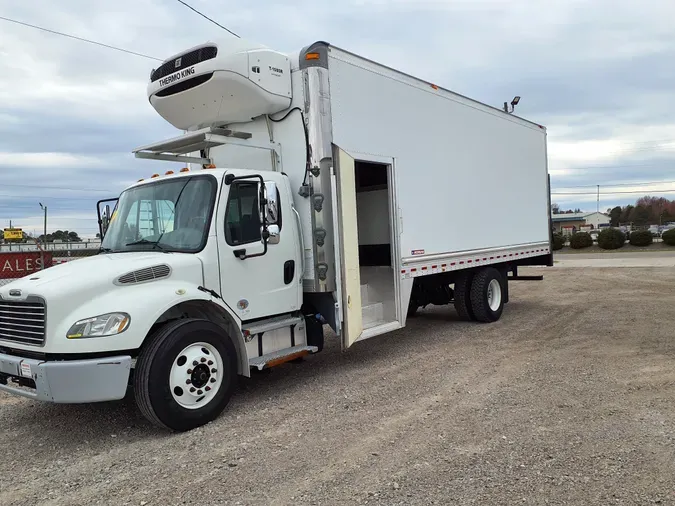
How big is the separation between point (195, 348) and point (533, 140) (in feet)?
29.5

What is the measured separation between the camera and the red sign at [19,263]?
37.7ft

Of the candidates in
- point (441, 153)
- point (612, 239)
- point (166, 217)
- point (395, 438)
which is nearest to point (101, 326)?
point (166, 217)

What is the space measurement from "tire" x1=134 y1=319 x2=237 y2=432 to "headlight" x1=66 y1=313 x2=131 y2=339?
0.34 meters

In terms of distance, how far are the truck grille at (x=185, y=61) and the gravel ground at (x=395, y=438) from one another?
3.77 metres

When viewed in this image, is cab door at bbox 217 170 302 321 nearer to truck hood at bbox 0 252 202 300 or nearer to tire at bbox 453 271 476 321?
truck hood at bbox 0 252 202 300

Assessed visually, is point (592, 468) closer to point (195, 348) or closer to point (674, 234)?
point (195, 348)

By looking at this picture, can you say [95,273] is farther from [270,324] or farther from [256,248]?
[270,324]

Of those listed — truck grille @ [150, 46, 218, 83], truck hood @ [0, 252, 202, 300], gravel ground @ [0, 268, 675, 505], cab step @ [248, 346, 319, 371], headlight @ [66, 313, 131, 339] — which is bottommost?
gravel ground @ [0, 268, 675, 505]

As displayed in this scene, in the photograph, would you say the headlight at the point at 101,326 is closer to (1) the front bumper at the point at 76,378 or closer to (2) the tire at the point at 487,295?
(1) the front bumper at the point at 76,378

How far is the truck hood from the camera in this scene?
452 centimetres

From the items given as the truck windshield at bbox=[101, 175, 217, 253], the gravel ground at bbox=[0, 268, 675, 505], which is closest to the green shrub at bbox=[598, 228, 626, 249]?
the gravel ground at bbox=[0, 268, 675, 505]

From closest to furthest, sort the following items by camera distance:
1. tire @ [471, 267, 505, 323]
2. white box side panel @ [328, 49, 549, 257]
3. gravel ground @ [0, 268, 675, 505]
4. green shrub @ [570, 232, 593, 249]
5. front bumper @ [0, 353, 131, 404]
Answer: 1. gravel ground @ [0, 268, 675, 505]
2. front bumper @ [0, 353, 131, 404]
3. white box side panel @ [328, 49, 549, 257]
4. tire @ [471, 267, 505, 323]
5. green shrub @ [570, 232, 593, 249]

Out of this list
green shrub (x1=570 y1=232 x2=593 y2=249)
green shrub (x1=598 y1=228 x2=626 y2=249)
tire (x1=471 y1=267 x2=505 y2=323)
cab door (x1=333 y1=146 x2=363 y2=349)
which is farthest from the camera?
green shrub (x1=570 y1=232 x2=593 y2=249)

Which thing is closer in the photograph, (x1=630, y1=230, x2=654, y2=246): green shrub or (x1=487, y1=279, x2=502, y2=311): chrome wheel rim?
(x1=487, y1=279, x2=502, y2=311): chrome wheel rim
